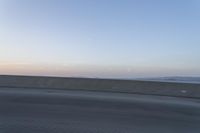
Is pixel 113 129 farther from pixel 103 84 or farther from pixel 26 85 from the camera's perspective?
pixel 26 85

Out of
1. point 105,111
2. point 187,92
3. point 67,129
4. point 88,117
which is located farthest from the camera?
point 187,92

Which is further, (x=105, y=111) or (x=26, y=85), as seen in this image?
(x=26, y=85)

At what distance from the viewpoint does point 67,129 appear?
1214cm

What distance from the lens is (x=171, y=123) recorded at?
49.1ft

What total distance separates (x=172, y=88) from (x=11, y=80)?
1393 cm

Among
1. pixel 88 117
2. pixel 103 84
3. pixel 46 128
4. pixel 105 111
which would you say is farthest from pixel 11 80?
pixel 46 128

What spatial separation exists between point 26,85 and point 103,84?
23.8ft

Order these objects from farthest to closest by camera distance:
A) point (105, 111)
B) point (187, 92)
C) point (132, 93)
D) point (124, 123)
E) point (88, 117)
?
point (132, 93) < point (187, 92) < point (105, 111) < point (88, 117) < point (124, 123)

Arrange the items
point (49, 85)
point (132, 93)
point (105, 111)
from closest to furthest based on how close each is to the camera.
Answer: point (105, 111), point (132, 93), point (49, 85)

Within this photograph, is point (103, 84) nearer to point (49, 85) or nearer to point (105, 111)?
point (49, 85)

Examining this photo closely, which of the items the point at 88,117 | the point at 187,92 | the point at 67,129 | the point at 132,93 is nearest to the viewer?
the point at 67,129

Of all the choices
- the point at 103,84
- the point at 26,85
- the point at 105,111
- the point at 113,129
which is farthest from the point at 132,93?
the point at 113,129

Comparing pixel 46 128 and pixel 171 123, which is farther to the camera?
pixel 171 123

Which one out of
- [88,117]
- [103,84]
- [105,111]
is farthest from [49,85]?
[88,117]
